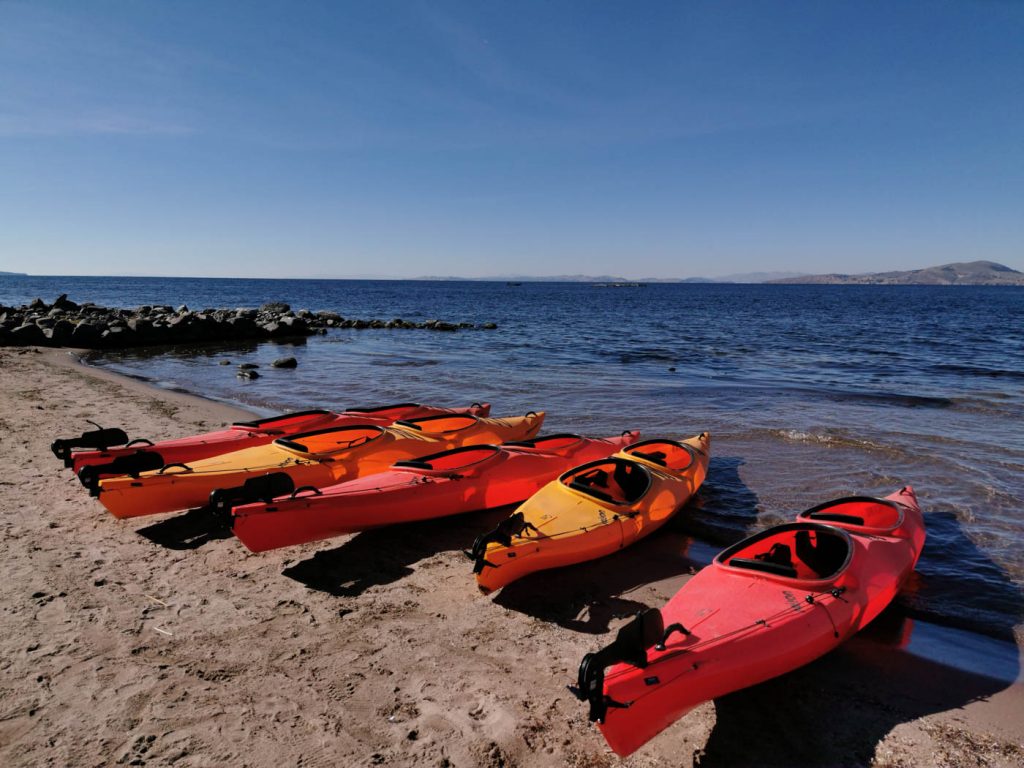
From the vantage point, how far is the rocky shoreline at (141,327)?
24109 mm

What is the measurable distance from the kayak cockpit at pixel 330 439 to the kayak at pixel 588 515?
10.3 ft

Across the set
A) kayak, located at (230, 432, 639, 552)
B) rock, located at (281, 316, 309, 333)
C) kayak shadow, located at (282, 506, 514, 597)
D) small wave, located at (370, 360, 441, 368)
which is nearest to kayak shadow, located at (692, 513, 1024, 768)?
kayak shadow, located at (282, 506, 514, 597)

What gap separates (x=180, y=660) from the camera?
4348mm

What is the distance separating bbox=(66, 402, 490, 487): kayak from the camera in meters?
6.73

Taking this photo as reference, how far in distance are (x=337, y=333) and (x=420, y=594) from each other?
31348 millimetres

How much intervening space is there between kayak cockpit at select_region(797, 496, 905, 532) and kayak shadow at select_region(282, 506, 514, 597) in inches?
151

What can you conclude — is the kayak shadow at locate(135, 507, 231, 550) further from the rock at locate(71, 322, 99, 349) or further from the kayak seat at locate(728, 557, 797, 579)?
the rock at locate(71, 322, 99, 349)

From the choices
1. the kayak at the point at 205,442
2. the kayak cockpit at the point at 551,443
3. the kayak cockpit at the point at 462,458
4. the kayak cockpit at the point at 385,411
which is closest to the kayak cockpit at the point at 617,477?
the kayak cockpit at the point at 551,443

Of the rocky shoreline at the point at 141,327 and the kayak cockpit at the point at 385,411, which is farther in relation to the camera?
the rocky shoreline at the point at 141,327

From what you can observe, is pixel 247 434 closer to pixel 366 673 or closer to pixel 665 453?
pixel 366 673

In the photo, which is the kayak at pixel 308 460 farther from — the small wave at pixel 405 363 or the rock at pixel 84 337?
the rock at pixel 84 337

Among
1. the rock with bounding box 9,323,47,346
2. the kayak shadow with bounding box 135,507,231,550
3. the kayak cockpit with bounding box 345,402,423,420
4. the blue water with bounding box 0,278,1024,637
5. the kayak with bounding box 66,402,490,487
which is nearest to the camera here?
the kayak shadow with bounding box 135,507,231,550

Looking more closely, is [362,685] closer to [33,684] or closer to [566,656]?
[566,656]

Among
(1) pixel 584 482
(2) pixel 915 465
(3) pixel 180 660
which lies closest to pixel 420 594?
(3) pixel 180 660
